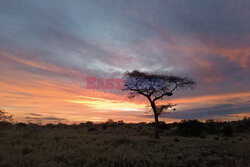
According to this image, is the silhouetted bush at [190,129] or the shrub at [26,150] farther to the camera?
the silhouetted bush at [190,129]

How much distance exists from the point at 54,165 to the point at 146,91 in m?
16.7

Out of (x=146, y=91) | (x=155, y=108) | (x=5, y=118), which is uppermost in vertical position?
(x=146, y=91)

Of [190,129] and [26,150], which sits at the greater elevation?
[190,129]

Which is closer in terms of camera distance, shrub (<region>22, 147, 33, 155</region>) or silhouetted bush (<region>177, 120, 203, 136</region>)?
shrub (<region>22, 147, 33, 155</region>)

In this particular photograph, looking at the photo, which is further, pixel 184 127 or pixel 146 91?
pixel 184 127

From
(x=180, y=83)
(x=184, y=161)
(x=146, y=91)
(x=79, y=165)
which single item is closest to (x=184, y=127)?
(x=180, y=83)

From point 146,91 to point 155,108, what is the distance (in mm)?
2437

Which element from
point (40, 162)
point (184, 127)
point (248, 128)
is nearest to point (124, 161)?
point (40, 162)

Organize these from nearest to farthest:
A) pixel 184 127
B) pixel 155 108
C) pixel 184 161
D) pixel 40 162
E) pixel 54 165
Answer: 1. pixel 54 165
2. pixel 40 162
3. pixel 184 161
4. pixel 155 108
5. pixel 184 127

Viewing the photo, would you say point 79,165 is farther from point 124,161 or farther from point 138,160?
point 138,160

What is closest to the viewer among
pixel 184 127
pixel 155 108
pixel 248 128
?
pixel 155 108

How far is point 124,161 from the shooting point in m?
8.14

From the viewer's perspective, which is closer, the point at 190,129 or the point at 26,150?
the point at 26,150

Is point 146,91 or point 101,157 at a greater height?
point 146,91
